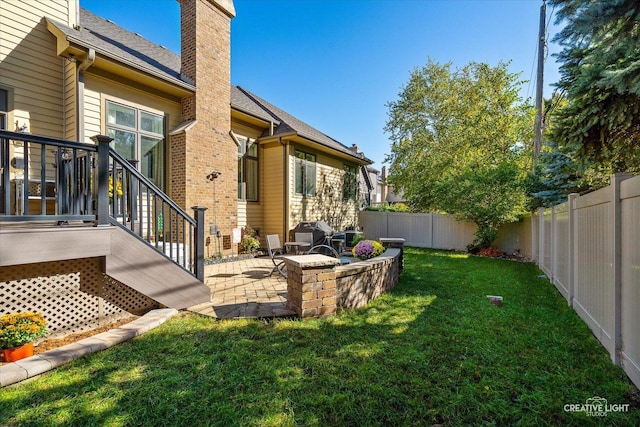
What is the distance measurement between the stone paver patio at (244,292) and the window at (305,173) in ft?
14.4

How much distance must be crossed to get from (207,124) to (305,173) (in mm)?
4300

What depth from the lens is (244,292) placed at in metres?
5.25

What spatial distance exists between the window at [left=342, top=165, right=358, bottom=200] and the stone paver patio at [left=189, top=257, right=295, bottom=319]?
7793 mm

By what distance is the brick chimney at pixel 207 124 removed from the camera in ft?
26.0

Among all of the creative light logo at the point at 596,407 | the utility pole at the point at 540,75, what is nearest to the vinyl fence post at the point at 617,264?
the creative light logo at the point at 596,407

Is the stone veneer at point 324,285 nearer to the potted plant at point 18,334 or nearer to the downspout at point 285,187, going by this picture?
the potted plant at point 18,334

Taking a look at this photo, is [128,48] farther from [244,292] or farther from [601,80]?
[601,80]

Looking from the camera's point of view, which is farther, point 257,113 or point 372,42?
point 372,42

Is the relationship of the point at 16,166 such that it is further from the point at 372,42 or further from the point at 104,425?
the point at 372,42

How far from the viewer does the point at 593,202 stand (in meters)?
3.66

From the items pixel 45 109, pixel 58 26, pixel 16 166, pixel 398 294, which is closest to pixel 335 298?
pixel 398 294

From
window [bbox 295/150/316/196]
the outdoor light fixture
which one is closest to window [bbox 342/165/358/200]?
window [bbox 295/150/316/196]

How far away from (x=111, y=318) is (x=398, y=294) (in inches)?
174

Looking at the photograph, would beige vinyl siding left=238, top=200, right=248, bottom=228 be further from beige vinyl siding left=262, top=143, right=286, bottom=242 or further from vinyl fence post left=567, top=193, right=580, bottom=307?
vinyl fence post left=567, top=193, right=580, bottom=307
